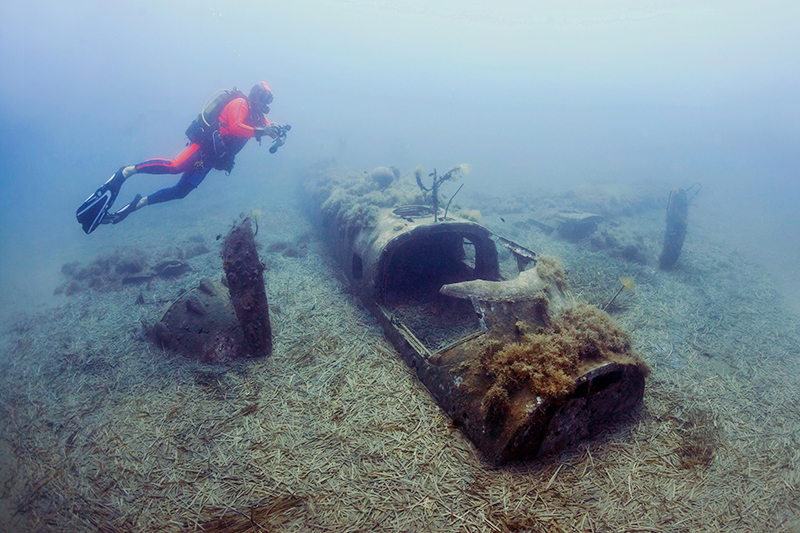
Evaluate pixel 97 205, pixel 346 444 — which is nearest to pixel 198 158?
pixel 97 205

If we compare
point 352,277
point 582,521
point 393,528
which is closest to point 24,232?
point 352,277

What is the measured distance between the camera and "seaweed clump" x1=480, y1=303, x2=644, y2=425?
3.18m

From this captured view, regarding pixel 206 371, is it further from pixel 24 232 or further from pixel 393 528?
pixel 24 232

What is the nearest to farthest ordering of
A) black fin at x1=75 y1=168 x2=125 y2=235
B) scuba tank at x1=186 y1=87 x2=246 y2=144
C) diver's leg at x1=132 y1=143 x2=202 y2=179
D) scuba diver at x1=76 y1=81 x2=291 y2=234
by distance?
black fin at x1=75 y1=168 x2=125 y2=235 < scuba diver at x1=76 y1=81 x2=291 y2=234 < diver's leg at x1=132 y1=143 x2=202 y2=179 < scuba tank at x1=186 y1=87 x2=246 y2=144

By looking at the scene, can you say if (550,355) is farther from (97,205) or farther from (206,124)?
(97,205)

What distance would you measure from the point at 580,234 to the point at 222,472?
14.5m

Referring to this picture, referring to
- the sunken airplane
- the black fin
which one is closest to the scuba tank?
the black fin

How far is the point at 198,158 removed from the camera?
23.3 ft

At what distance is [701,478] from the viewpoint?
3.33 metres

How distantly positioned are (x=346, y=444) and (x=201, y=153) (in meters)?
7.10

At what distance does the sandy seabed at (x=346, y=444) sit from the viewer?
3.04m

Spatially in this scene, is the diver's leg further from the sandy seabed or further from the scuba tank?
A: the sandy seabed

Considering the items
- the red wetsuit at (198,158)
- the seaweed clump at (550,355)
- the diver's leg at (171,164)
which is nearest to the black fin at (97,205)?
the diver's leg at (171,164)

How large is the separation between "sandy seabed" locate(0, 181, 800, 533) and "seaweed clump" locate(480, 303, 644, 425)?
878mm
